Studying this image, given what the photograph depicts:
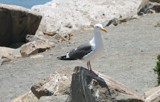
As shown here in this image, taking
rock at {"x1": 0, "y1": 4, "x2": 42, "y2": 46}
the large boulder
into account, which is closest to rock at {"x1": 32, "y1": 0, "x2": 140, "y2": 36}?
rock at {"x1": 0, "y1": 4, "x2": 42, "y2": 46}

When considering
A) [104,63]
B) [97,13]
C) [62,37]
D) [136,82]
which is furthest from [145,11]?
[136,82]

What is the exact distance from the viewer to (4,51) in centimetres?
1761

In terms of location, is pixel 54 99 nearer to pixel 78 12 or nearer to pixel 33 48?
pixel 33 48

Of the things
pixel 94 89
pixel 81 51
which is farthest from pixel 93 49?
pixel 94 89

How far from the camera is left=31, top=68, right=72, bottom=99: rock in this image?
25.0 feet

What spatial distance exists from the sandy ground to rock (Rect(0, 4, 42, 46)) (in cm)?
273

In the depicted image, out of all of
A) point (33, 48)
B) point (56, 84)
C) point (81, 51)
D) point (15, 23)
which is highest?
point (81, 51)

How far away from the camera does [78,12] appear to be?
26641 millimetres

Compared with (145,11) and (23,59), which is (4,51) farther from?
(145,11)

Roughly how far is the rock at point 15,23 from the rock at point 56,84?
36.7ft

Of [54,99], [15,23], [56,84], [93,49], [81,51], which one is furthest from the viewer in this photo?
[15,23]

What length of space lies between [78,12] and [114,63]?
14.0 m

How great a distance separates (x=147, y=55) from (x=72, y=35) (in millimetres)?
6291

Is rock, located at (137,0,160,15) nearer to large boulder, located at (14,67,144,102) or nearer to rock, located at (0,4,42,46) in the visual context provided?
rock, located at (0,4,42,46)
